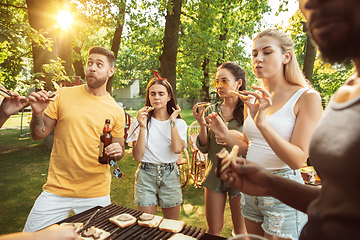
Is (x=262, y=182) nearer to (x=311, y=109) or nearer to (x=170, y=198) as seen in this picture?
(x=311, y=109)

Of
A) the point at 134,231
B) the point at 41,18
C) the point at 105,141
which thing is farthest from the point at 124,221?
the point at 41,18

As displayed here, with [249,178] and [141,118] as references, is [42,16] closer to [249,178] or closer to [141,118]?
[141,118]

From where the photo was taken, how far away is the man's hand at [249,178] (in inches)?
43.4

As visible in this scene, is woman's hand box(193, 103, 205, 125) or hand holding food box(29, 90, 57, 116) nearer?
hand holding food box(29, 90, 57, 116)

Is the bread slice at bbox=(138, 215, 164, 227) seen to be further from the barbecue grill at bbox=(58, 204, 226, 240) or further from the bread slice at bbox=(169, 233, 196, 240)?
the bread slice at bbox=(169, 233, 196, 240)

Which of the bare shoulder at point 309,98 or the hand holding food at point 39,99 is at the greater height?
the bare shoulder at point 309,98

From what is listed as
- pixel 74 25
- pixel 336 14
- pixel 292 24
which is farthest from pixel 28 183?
pixel 292 24

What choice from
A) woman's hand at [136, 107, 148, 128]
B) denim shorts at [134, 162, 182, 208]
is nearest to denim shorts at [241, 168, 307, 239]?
denim shorts at [134, 162, 182, 208]

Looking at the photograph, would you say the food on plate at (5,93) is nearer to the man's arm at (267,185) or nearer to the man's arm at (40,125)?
the man's arm at (40,125)

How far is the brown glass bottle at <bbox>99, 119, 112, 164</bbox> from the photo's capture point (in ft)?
8.69

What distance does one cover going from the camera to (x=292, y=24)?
10688 mm

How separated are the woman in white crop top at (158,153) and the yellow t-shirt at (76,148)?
18.9 inches

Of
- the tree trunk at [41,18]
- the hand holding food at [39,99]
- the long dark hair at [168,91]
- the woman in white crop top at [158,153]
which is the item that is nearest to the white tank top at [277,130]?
the woman in white crop top at [158,153]

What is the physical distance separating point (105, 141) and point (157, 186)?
92cm
